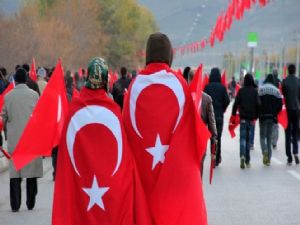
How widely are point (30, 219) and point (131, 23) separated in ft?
352

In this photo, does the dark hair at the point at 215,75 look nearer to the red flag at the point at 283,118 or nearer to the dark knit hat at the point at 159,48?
the red flag at the point at 283,118

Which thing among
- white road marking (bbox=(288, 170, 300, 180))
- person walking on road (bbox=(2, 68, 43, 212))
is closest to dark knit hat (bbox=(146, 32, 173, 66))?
person walking on road (bbox=(2, 68, 43, 212))

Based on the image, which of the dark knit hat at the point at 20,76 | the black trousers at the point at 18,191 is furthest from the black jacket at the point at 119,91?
the black trousers at the point at 18,191

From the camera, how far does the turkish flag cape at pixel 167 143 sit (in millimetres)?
9086

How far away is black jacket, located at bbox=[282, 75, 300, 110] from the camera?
854 inches

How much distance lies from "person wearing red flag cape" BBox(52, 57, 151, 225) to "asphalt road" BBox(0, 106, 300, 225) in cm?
428

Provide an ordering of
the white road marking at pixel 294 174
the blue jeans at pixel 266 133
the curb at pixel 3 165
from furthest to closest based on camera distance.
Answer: the blue jeans at pixel 266 133 → the curb at pixel 3 165 → the white road marking at pixel 294 174

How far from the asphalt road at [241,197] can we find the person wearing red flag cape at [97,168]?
14.0 feet

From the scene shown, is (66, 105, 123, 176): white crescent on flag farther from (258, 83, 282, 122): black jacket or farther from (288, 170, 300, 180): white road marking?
(258, 83, 282, 122): black jacket

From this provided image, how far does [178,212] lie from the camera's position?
358 inches

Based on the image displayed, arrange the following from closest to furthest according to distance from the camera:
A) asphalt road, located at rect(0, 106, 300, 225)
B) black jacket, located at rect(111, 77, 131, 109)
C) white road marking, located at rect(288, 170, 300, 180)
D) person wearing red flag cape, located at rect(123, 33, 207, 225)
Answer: person wearing red flag cape, located at rect(123, 33, 207, 225) → asphalt road, located at rect(0, 106, 300, 225) → black jacket, located at rect(111, 77, 131, 109) → white road marking, located at rect(288, 170, 300, 180)

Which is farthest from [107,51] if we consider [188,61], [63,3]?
[188,61]

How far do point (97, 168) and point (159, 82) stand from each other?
0.92 m

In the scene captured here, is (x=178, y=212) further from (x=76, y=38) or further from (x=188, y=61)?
(x=188, y=61)
